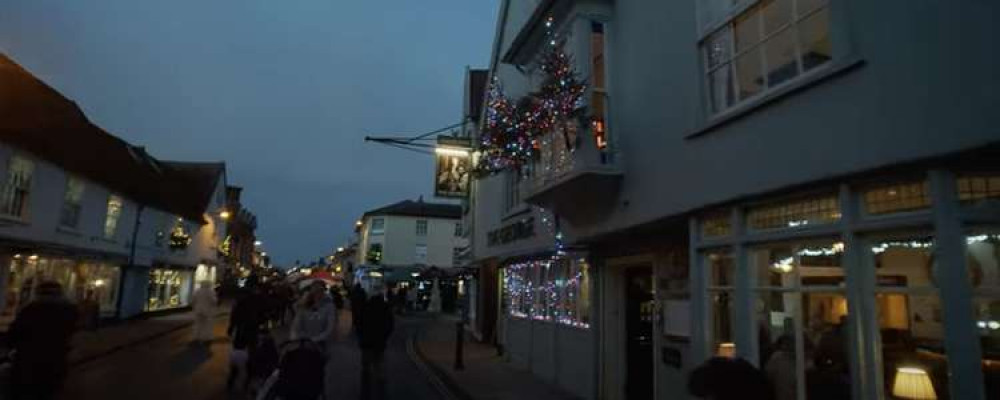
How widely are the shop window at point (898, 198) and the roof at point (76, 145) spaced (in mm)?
18174

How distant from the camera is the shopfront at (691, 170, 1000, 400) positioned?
4.14 meters

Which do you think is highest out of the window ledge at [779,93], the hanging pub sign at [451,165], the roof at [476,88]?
the roof at [476,88]

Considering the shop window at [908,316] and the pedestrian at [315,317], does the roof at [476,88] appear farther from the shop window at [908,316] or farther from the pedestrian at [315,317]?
the shop window at [908,316]

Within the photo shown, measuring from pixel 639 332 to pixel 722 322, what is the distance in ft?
11.0

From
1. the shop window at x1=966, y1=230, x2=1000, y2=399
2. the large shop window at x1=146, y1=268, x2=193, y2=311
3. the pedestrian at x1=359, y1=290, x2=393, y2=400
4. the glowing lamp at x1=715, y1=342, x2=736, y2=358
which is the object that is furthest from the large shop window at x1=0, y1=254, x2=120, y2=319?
the shop window at x1=966, y1=230, x2=1000, y2=399

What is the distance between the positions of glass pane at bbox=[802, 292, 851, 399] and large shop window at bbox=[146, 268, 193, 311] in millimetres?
30701

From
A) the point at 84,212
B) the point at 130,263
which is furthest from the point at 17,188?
the point at 130,263

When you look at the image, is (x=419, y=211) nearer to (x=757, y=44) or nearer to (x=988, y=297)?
(x=757, y=44)

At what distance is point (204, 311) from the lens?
19031 millimetres

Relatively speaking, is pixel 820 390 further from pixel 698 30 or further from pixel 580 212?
pixel 580 212

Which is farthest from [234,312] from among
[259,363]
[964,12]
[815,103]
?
[964,12]

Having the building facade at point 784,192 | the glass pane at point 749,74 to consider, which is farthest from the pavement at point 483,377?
the glass pane at point 749,74

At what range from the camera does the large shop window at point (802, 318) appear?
5.27m

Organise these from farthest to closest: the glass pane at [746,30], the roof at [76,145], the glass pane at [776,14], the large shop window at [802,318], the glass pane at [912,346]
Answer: the roof at [76,145]
the glass pane at [746,30]
the glass pane at [776,14]
the large shop window at [802,318]
the glass pane at [912,346]
